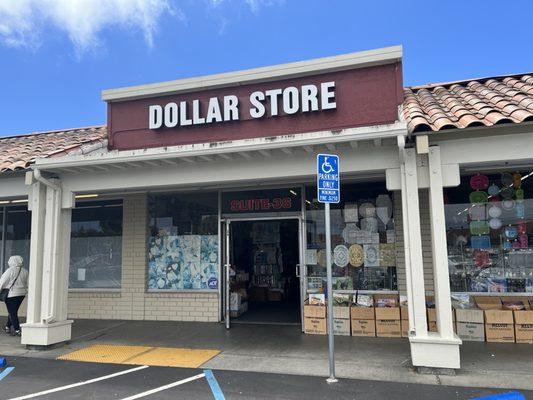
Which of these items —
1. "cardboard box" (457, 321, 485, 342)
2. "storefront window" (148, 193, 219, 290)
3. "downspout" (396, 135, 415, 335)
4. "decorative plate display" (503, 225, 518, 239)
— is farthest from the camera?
"storefront window" (148, 193, 219, 290)

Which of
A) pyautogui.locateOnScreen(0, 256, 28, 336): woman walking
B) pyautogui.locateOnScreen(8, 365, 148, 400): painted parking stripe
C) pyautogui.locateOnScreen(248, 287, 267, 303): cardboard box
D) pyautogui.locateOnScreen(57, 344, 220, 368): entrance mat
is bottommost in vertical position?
pyautogui.locateOnScreen(8, 365, 148, 400): painted parking stripe

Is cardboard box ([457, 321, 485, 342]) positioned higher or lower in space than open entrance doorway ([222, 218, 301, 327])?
lower

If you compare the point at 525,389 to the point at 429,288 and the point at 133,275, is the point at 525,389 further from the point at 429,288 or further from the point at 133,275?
the point at 133,275

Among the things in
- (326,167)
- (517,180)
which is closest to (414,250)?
(326,167)

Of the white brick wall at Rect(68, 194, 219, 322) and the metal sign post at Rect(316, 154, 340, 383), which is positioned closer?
the metal sign post at Rect(316, 154, 340, 383)

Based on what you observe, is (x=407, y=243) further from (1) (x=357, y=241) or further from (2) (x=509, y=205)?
(2) (x=509, y=205)

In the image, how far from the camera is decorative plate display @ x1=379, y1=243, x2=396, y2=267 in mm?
8773

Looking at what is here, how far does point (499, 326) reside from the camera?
7523mm

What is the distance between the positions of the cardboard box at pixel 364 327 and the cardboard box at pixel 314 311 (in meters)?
0.57

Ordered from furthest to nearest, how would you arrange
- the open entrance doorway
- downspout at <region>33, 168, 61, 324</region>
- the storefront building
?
the open entrance doorway → downspout at <region>33, 168, 61, 324</region> → the storefront building

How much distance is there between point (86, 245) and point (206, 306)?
3598 millimetres

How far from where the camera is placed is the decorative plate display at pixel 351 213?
9.07 metres

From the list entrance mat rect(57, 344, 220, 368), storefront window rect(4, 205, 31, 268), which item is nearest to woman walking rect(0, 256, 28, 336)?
entrance mat rect(57, 344, 220, 368)

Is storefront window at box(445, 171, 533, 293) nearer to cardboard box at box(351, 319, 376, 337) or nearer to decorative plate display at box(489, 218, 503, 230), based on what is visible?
decorative plate display at box(489, 218, 503, 230)
